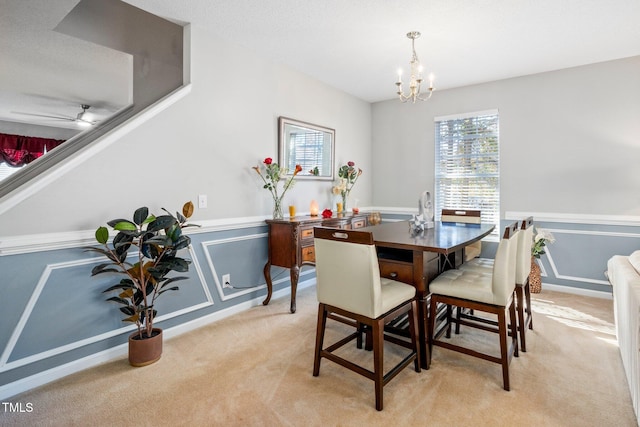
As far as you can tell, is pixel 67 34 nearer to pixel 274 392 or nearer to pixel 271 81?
pixel 271 81

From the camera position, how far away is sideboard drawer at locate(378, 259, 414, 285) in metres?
2.13

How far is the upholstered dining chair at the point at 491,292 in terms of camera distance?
6.27 ft

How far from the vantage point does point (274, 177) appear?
3.35 meters

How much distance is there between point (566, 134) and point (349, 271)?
353 centimetres

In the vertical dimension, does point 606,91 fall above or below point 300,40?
below

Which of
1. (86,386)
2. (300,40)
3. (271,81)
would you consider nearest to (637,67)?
(300,40)

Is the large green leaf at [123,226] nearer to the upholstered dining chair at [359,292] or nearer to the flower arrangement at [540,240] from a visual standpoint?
the upholstered dining chair at [359,292]

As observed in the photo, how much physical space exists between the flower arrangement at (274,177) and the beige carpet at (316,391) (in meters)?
1.39

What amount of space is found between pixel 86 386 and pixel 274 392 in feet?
3.92

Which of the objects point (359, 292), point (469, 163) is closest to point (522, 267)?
point (359, 292)

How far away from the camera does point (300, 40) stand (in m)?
3.03

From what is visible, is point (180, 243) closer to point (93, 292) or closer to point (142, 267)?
point (142, 267)

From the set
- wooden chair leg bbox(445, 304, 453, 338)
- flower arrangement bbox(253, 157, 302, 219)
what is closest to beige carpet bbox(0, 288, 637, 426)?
wooden chair leg bbox(445, 304, 453, 338)

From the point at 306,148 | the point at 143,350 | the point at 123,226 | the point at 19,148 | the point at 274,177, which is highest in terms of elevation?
the point at 19,148
